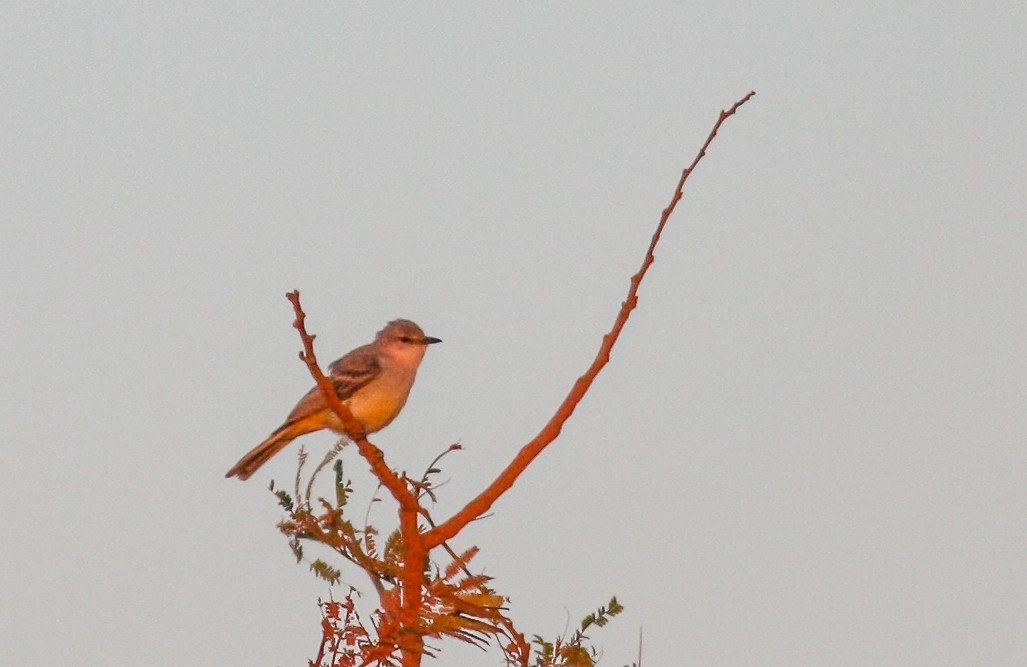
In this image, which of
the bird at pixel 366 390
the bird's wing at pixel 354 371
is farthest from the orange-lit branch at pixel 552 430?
the bird's wing at pixel 354 371

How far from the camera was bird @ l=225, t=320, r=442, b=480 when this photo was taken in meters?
10.1

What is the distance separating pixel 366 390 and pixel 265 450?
1.17 m

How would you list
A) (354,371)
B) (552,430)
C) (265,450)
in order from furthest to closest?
(354,371) → (265,450) → (552,430)

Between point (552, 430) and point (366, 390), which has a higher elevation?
point (366, 390)

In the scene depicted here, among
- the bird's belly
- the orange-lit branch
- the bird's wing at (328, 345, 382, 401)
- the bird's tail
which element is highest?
the bird's wing at (328, 345, 382, 401)

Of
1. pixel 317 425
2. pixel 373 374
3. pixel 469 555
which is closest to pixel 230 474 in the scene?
pixel 317 425

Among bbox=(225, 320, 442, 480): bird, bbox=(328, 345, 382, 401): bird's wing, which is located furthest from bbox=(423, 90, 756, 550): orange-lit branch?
bbox=(328, 345, 382, 401): bird's wing

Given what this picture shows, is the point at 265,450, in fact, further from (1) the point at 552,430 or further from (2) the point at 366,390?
(1) the point at 552,430

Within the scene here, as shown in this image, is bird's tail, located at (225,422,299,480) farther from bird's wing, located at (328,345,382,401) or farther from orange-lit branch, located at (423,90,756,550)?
orange-lit branch, located at (423,90,756,550)

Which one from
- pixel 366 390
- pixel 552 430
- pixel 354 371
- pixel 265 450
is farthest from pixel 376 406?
pixel 552 430

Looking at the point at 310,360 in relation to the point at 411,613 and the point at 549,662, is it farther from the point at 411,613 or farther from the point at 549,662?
the point at 549,662

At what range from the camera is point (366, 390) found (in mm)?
10922

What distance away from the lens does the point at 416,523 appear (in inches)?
183

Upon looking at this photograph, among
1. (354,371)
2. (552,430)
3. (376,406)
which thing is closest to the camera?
(552,430)
